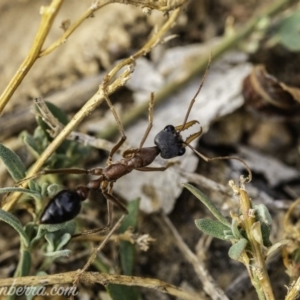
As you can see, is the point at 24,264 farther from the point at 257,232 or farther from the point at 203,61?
the point at 203,61

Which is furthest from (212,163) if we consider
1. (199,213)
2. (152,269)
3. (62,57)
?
(62,57)

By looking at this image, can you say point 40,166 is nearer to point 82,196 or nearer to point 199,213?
point 82,196

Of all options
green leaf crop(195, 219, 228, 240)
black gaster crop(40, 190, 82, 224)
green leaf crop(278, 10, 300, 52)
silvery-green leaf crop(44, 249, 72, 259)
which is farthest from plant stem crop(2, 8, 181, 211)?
green leaf crop(278, 10, 300, 52)

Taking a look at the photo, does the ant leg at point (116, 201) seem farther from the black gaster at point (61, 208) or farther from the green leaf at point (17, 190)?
the green leaf at point (17, 190)

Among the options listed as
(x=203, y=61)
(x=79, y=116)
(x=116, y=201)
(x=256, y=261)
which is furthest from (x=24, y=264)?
(x=203, y=61)

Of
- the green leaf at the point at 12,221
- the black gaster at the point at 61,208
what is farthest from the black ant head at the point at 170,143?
the green leaf at the point at 12,221

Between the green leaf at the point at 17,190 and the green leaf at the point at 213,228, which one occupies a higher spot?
the green leaf at the point at 17,190
